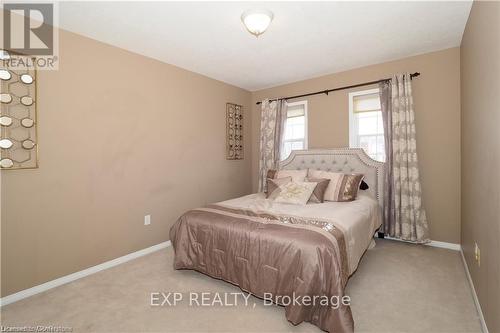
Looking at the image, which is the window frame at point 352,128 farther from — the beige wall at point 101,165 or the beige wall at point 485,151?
the beige wall at point 101,165

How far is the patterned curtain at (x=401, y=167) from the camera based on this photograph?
327cm

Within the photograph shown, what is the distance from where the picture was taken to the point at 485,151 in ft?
5.86

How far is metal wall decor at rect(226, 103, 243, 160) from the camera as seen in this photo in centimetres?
459

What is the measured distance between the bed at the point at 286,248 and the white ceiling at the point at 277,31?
1.90 meters

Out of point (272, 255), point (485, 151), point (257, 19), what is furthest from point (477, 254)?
point (257, 19)

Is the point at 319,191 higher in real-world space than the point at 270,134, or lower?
lower

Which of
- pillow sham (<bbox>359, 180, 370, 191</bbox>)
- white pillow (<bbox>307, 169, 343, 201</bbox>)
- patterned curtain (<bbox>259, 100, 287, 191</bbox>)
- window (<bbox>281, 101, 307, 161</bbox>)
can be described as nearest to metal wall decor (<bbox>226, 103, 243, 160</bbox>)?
patterned curtain (<bbox>259, 100, 287, 191</bbox>)

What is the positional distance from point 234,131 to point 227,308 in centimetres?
323

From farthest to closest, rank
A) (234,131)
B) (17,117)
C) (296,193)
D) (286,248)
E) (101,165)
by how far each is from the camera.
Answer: (234,131)
(296,193)
(101,165)
(17,117)
(286,248)

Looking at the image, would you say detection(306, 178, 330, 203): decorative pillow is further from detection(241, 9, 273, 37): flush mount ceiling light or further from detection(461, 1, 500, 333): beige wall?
detection(241, 9, 273, 37): flush mount ceiling light

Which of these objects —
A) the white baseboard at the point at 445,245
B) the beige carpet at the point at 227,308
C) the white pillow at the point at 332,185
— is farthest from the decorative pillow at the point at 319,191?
the white baseboard at the point at 445,245

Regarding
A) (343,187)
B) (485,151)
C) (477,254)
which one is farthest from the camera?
(343,187)

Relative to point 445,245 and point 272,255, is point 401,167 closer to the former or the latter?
point 445,245

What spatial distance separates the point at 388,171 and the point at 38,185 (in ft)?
13.4
